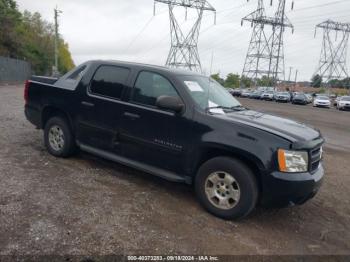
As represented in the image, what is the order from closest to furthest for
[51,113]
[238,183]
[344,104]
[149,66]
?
1. [238,183]
2. [149,66]
3. [51,113]
4. [344,104]

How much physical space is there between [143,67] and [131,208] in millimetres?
2037

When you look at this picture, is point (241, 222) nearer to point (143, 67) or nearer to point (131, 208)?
point (131, 208)

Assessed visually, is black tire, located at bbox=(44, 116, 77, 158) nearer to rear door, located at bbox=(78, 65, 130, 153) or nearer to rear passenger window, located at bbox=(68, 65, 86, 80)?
rear door, located at bbox=(78, 65, 130, 153)

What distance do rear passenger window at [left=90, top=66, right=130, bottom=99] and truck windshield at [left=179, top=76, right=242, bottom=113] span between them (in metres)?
0.96

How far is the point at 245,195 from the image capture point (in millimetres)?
4023

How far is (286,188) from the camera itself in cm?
388

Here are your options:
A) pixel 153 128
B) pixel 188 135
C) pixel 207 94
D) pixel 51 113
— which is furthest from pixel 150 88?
pixel 51 113

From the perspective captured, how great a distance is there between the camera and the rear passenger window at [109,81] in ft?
17.1

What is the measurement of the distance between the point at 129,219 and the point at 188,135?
1.26 metres

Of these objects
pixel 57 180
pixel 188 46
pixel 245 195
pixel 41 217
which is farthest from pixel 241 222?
pixel 188 46

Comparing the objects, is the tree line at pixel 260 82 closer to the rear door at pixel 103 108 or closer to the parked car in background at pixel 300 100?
the parked car in background at pixel 300 100

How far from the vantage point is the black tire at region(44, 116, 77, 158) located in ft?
19.1

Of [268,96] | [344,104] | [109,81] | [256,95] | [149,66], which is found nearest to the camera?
[149,66]

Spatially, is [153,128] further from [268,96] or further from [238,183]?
[268,96]
